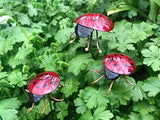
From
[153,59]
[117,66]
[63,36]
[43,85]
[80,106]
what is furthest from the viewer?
[63,36]

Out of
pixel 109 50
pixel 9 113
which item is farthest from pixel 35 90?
pixel 109 50

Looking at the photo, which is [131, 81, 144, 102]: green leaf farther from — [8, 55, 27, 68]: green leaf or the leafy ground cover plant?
[8, 55, 27, 68]: green leaf

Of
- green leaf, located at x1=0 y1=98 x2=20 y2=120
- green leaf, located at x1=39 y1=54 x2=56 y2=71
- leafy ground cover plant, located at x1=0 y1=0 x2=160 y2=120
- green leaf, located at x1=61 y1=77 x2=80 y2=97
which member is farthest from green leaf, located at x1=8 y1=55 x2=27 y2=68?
green leaf, located at x1=61 y1=77 x2=80 y2=97

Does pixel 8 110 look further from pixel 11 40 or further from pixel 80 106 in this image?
pixel 11 40

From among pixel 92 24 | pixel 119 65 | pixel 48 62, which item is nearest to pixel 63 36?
pixel 48 62

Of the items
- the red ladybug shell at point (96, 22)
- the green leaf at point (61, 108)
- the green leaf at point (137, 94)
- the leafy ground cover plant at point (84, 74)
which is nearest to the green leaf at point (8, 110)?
the leafy ground cover plant at point (84, 74)

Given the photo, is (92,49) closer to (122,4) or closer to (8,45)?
(8,45)
